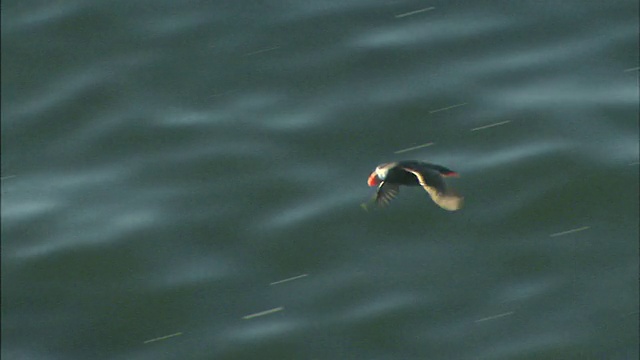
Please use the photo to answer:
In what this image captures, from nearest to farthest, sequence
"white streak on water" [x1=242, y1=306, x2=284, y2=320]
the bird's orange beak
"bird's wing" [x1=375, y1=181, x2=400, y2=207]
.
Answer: "bird's wing" [x1=375, y1=181, x2=400, y2=207], the bird's orange beak, "white streak on water" [x1=242, y1=306, x2=284, y2=320]

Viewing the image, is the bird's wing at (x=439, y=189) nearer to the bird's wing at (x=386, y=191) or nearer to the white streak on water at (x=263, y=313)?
the bird's wing at (x=386, y=191)

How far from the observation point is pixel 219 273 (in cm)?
1346

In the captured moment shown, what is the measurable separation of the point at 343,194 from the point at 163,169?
80.6 inches

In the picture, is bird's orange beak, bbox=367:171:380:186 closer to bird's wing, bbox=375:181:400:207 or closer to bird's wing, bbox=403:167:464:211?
bird's wing, bbox=375:181:400:207

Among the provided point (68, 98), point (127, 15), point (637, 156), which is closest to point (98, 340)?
point (68, 98)

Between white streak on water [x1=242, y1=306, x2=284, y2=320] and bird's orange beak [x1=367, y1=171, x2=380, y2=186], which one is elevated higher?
bird's orange beak [x1=367, y1=171, x2=380, y2=186]

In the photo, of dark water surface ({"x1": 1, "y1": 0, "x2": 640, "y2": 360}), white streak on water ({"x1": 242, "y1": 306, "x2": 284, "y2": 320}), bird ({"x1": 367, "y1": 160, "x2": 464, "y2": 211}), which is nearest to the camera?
bird ({"x1": 367, "y1": 160, "x2": 464, "y2": 211})

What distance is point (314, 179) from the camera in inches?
553

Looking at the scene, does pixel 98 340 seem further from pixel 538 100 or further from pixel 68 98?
pixel 538 100

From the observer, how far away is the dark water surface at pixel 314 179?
506 inches

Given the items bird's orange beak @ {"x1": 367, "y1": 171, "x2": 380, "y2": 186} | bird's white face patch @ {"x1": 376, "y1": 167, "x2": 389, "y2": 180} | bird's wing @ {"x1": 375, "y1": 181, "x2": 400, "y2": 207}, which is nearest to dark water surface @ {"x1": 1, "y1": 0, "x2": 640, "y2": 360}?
bird's orange beak @ {"x1": 367, "y1": 171, "x2": 380, "y2": 186}

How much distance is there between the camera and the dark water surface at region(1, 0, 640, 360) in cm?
1286

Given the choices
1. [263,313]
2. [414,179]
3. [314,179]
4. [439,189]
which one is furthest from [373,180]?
[314,179]

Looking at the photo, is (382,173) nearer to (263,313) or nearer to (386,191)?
(386,191)
